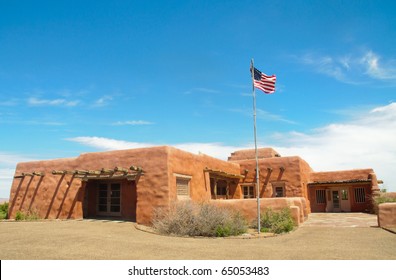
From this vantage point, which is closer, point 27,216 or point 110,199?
point 110,199

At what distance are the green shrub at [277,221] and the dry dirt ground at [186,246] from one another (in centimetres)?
89

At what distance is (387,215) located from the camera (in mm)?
13031

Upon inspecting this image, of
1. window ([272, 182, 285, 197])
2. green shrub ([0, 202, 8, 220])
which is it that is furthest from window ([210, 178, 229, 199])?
green shrub ([0, 202, 8, 220])

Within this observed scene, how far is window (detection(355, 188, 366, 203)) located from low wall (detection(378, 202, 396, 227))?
12049 mm

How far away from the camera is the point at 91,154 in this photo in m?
16.7

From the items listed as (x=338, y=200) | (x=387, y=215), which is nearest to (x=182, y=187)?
(x=387, y=215)

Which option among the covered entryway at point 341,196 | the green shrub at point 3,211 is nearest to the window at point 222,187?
the covered entryway at point 341,196

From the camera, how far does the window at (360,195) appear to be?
2414 centimetres

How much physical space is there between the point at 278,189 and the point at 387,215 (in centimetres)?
993

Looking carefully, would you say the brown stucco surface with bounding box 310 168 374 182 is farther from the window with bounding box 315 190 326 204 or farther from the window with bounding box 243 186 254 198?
the window with bounding box 243 186 254 198

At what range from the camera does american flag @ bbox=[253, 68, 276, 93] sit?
→ 1291 cm

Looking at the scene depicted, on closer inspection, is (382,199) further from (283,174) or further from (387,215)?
(387,215)

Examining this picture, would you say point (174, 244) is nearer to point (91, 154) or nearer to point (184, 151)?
point (184, 151)

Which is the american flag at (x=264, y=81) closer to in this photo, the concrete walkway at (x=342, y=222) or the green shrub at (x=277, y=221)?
the green shrub at (x=277, y=221)
